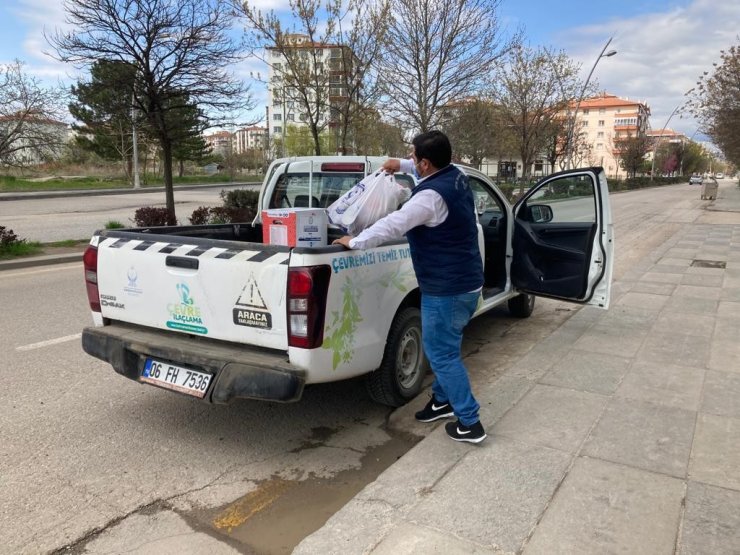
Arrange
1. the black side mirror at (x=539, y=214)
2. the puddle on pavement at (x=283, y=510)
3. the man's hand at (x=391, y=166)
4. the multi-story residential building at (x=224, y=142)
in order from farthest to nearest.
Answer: the multi-story residential building at (x=224, y=142)
the black side mirror at (x=539, y=214)
the man's hand at (x=391, y=166)
the puddle on pavement at (x=283, y=510)

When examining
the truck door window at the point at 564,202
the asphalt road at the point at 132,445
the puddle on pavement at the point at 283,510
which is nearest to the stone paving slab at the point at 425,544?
the puddle on pavement at the point at 283,510

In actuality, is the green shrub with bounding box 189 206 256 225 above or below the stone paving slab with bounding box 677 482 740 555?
above

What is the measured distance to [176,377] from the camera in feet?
11.2

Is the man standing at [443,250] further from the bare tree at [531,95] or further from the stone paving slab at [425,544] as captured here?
the bare tree at [531,95]

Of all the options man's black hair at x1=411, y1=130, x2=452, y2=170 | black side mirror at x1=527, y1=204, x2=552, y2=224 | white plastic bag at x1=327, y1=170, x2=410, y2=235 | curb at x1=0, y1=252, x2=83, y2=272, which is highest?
man's black hair at x1=411, y1=130, x2=452, y2=170

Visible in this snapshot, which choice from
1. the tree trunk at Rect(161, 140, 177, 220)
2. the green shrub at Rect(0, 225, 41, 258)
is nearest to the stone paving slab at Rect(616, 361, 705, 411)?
the green shrub at Rect(0, 225, 41, 258)

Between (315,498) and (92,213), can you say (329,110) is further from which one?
(315,498)

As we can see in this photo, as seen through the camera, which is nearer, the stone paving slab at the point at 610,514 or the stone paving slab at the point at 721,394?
the stone paving slab at the point at 610,514

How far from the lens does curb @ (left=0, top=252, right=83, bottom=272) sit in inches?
393

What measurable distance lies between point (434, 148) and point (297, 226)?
3.48 feet

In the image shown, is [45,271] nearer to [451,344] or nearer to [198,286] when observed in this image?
[198,286]

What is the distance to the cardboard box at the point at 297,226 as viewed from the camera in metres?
3.78

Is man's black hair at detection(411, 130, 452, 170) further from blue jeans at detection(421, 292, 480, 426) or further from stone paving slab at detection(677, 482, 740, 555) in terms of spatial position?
stone paving slab at detection(677, 482, 740, 555)

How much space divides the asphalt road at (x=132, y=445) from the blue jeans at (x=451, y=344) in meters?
0.53
